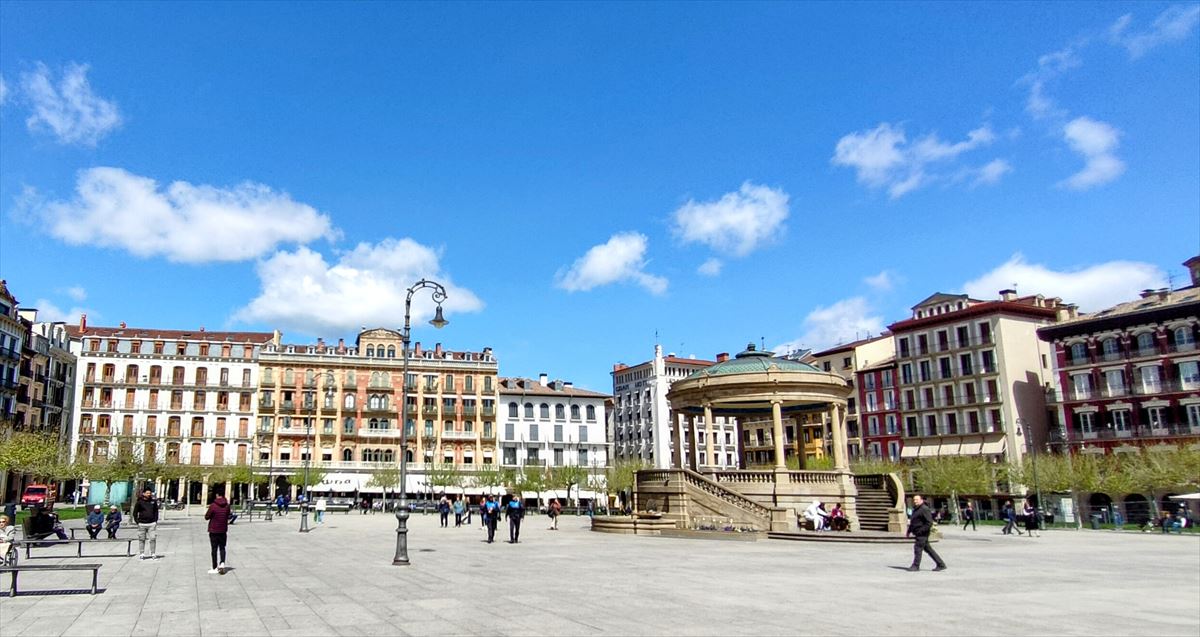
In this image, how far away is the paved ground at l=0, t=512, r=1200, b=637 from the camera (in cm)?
1001

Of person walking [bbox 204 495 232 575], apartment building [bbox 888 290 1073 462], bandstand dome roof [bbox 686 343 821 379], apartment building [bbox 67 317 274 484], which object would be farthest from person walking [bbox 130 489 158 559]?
apartment building [bbox 888 290 1073 462]

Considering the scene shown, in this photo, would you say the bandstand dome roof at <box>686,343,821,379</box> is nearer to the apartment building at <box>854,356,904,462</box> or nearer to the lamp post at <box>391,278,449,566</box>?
the lamp post at <box>391,278,449,566</box>

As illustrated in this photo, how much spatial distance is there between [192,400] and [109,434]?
7338 mm

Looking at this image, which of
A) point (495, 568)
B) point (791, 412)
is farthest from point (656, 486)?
point (495, 568)

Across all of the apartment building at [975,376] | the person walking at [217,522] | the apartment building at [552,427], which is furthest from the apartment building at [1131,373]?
the person walking at [217,522]

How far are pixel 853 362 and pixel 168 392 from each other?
6684 cm

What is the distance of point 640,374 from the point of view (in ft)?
356

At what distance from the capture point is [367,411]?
271 feet

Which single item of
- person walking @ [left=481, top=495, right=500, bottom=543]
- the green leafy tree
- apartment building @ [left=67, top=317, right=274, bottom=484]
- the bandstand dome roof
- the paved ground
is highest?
apartment building @ [left=67, top=317, right=274, bottom=484]

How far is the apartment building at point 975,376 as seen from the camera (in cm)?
6831

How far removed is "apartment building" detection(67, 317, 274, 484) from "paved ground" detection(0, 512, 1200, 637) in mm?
62436

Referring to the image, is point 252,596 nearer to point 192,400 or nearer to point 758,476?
point 758,476

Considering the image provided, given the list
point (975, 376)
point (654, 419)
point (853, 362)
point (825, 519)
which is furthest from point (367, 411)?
point (825, 519)

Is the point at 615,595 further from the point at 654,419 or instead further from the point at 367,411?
the point at 654,419
